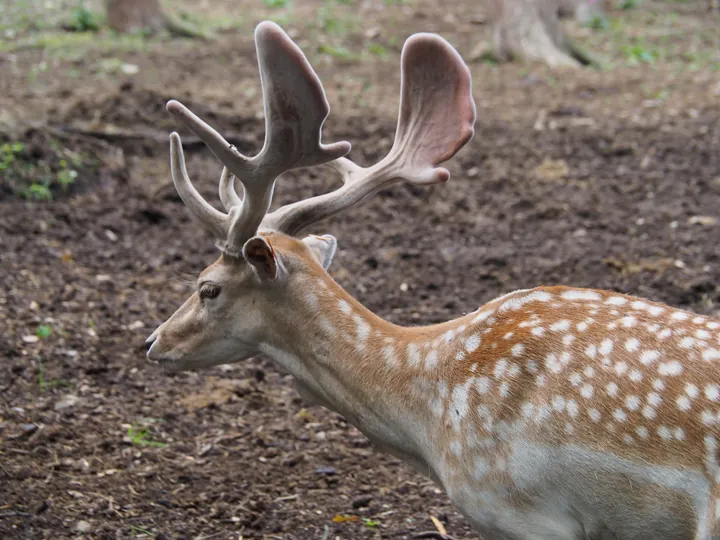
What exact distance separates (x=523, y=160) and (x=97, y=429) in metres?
4.44

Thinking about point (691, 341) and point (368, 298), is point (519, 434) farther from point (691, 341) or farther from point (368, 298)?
point (368, 298)

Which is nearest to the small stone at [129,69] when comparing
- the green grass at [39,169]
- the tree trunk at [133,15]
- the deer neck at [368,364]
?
the tree trunk at [133,15]

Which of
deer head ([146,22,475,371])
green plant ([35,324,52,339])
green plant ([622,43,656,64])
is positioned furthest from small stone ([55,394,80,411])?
green plant ([622,43,656,64])

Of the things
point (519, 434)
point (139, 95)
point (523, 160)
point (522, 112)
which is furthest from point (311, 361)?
point (522, 112)

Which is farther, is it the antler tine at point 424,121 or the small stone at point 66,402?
the small stone at point 66,402

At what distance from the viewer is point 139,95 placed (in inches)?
315

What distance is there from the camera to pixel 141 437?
4230 millimetres

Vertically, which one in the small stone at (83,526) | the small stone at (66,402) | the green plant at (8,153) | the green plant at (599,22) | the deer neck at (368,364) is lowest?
the green plant at (599,22)

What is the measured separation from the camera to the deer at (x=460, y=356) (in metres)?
2.65

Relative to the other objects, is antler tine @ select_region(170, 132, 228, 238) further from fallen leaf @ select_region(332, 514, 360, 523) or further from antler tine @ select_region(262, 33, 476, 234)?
fallen leaf @ select_region(332, 514, 360, 523)

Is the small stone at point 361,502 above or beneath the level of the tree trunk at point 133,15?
beneath

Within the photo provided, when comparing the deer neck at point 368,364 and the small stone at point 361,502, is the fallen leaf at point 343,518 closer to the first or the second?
the small stone at point 361,502

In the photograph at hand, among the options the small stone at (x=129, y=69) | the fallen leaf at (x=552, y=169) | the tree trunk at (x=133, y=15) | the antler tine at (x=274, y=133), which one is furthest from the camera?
the tree trunk at (x=133, y=15)

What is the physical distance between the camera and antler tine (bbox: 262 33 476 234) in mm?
3529
